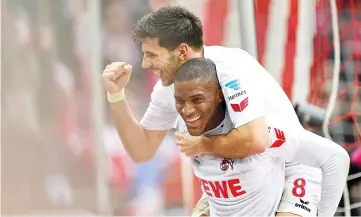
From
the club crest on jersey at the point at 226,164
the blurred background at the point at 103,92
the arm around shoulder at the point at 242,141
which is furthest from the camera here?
the blurred background at the point at 103,92

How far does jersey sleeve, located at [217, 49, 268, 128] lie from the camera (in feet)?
4.71

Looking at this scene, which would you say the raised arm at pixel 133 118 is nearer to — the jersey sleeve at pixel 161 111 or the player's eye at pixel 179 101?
the jersey sleeve at pixel 161 111

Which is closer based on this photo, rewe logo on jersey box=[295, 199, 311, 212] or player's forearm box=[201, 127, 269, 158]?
player's forearm box=[201, 127, 269, 158]

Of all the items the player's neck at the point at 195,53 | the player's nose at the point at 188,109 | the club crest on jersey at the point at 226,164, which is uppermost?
the player's neck at the point at 195,53

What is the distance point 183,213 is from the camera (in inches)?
86.5

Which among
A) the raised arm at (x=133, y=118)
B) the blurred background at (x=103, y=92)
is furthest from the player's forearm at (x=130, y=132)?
the blurred background at (x=103, y=92)

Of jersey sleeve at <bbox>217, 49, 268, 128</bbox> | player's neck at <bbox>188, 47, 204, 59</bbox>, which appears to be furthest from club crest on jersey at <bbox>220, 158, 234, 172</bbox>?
player's neck at <bbox>188, 47, 204, 59</bbox>

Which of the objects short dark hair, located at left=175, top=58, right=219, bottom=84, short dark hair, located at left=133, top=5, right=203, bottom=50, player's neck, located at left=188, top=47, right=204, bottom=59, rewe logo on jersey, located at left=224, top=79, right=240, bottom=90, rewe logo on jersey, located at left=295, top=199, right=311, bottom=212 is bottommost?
rewe logo on jersey, located at left=295, top=199, right=311, bottom=212

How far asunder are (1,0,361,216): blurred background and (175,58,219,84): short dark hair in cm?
63

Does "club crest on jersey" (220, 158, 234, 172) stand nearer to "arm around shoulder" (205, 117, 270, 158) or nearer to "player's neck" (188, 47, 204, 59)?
"arm around shoulder" (205, 117, 270, 158)

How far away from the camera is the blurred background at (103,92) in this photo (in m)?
2.11

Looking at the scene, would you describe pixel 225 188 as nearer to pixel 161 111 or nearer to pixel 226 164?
pixel 226 164

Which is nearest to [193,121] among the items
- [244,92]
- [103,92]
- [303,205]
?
[244,92]

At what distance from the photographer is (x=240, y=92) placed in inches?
56.7
